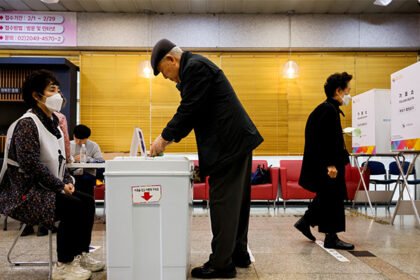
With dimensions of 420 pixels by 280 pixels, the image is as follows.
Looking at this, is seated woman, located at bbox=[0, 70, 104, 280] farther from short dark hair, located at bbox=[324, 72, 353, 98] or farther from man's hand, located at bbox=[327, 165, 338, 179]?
short dark hair, located at bbox=[324, 72, 353, 98]

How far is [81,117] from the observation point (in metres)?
7.16

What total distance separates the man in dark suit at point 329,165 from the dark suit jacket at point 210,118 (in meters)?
1.04

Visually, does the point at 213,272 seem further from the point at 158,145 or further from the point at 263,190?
the point at 263,190

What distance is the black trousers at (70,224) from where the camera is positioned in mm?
2246

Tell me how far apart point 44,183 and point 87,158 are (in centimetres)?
284

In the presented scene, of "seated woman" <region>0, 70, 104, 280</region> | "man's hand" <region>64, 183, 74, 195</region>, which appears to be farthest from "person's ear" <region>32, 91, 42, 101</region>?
"man's hand" <region>64, 183, 74, 195</region>

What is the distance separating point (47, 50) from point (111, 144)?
214 cm

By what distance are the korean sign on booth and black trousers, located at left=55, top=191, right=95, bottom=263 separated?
5.48m

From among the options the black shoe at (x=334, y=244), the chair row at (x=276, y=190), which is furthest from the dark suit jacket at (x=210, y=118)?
the chair row at (x=276, y=190)

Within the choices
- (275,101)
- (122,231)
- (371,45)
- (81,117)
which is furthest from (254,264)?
(371,45)

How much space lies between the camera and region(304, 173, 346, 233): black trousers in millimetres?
3170

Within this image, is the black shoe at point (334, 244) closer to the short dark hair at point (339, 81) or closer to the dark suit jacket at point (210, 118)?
the short dark hair at point (339, 81)

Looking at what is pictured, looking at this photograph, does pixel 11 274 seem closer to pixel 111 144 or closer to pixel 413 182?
pixel 111 144

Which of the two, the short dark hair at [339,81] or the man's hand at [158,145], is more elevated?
the short dark hair at [339,81]
